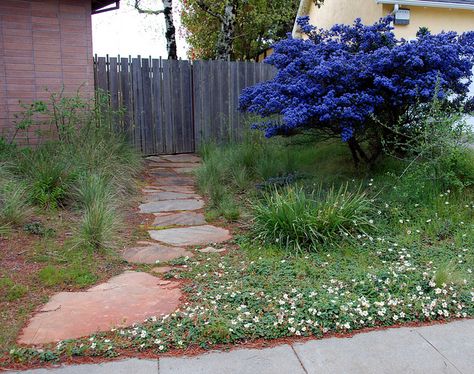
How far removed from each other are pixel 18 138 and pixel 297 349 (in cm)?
607

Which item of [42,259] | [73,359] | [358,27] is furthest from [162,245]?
[358,27]

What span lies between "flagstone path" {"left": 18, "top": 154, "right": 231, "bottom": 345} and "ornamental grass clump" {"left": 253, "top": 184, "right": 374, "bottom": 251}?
537 mm

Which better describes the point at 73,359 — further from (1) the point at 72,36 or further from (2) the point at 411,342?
(1) the point at 72,36

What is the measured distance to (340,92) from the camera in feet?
17.0

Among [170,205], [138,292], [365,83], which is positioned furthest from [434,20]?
[138,292]

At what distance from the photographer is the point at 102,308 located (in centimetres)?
312

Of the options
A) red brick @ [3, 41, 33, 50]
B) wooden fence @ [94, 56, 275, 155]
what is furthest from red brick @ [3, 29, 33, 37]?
wooden fence @ [94, 56, 275, 155]

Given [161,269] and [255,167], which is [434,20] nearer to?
[255,167]

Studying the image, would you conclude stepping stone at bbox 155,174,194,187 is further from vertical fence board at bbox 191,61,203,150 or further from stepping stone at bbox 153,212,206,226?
vertical fence board at bbox 191,61,203,150

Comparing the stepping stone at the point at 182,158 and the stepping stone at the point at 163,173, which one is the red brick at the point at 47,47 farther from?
the stepping stone at the point at 182,158

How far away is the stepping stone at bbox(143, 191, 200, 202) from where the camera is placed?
6.18 meters

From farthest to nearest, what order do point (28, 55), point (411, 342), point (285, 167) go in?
1. point (28, 55)
2. point (285, 167)
3. point (411, 342)

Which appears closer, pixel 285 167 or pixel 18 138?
pixel 285 167

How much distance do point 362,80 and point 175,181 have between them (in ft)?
10.9
